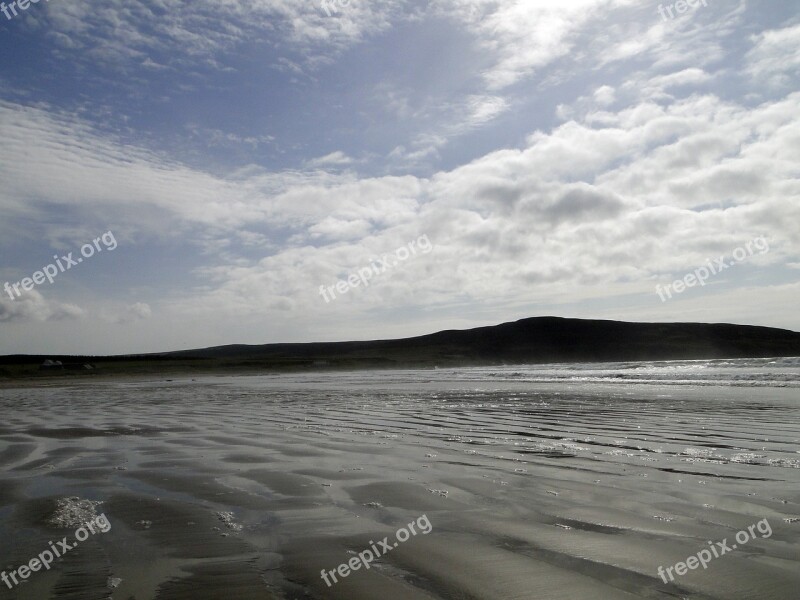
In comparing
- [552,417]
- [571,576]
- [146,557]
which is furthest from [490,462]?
[552,417]

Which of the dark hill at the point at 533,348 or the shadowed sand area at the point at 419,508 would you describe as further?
the dark hill at the point at 533,348

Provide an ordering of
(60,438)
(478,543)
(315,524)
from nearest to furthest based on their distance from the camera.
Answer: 1. (478,543)
2. (315,524)
3. (60,438)

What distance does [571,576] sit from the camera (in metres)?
3.78

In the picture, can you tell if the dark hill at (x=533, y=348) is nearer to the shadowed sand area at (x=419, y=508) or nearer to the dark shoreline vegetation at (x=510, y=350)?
the dark shoreline vegetation at (x=510, y=350)

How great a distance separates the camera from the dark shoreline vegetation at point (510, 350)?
75.4 meters

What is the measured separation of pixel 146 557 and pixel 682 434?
9.10 meters

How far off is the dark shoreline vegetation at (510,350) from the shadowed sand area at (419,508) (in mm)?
60844

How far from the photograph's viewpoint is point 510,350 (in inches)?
4080

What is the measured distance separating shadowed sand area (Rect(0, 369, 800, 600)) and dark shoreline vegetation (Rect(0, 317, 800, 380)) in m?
60.8

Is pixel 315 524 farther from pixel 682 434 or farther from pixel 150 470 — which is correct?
pixel 682 434

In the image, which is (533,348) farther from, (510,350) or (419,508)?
(419,508)

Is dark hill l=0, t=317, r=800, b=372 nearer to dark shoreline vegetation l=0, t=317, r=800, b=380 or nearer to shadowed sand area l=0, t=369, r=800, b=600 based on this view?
dark shoreline vegetation l=0, t=317, r=800, b=380

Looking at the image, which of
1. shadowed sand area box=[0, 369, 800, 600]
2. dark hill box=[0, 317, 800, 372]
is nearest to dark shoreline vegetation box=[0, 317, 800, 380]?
dark hill box=[0, 317, 800, 372]

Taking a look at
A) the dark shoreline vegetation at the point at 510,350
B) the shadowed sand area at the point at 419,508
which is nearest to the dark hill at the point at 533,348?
the dark shoreline vegetation at the point at 510,350
